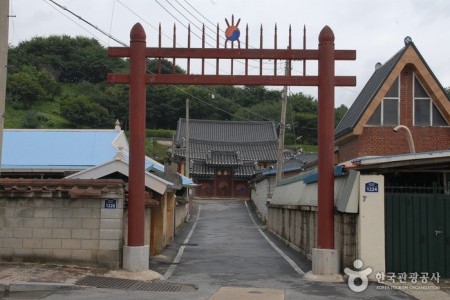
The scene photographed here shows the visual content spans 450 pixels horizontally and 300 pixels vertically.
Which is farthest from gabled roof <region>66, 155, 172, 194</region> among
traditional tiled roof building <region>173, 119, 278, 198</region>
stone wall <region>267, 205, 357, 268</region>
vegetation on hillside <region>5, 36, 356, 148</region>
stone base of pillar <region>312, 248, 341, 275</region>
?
vegetation on hillside <region>5, 36, 356, 148</region>

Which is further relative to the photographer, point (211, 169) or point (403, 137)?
point (211, 169)

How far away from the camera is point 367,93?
25172mm

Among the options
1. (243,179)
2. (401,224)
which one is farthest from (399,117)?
(243,179)

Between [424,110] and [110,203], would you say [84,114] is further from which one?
[110,203]

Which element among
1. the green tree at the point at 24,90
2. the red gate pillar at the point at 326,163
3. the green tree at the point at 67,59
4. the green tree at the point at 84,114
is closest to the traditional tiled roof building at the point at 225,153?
the green tree at the point at 84,114

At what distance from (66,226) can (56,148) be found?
1214cm

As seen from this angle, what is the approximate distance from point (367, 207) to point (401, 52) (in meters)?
12.1

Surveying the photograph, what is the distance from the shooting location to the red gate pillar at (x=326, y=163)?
13078 millimetres

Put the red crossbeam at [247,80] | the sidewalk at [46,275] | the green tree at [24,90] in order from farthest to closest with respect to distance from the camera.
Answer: the green tree at [24,90] → the red crossbeam at [247,80] → the sidewalk at [46,275]

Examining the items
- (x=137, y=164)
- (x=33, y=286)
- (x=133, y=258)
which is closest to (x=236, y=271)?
(x=133, y=258)

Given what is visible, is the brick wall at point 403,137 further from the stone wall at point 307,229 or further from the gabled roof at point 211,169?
the gabled roof at point 211,169

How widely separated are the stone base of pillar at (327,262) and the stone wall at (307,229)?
0.77 feet

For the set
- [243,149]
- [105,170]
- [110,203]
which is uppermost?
[243,149]

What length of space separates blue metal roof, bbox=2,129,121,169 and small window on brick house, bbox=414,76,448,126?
13.0 metres
